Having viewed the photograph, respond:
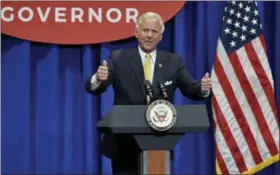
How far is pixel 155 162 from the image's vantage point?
1.60 m

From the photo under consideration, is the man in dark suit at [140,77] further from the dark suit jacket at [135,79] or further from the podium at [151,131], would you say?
the podium at [151,131]

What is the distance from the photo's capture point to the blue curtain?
13.1 ft

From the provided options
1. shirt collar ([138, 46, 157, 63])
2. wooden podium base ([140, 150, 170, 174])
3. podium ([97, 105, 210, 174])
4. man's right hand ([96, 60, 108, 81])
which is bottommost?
wooden podium base ([140, 150, 170, 174])

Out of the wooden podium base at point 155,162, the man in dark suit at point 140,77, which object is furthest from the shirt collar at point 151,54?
the wooden podium base at point 155,162

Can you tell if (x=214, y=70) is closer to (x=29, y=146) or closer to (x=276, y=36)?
(x=276, y=36)

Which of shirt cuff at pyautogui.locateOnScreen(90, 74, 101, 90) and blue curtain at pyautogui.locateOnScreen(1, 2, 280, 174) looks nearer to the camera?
shirt cuff at pyautogui.locateOnScreen(90, 74, 101, 90)

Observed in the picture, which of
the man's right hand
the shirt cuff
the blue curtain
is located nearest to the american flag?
the blue curtain

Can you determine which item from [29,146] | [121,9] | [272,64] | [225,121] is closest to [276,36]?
[272,64]

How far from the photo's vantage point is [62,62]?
4023mm

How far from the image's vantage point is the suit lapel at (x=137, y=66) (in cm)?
209

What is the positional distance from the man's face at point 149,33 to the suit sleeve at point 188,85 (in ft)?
0.51

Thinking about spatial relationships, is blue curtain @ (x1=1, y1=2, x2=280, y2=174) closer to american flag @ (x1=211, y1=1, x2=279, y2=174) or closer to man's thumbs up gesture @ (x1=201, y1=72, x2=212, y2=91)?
american flag @ (x1=211, y1=1, x2=279, y2=174)

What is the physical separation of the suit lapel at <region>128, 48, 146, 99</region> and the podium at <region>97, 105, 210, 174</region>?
15.4 inches

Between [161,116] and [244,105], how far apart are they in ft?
7.83
